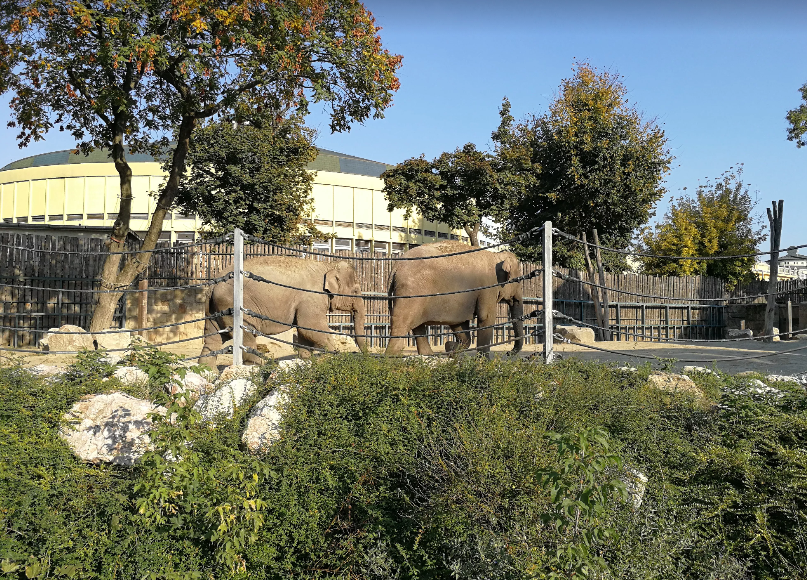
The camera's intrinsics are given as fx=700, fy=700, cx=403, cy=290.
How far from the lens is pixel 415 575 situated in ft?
15.8

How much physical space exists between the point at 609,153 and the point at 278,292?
14.4 metres

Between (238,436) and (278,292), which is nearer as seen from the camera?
(238,436)

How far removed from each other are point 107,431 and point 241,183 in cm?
1902

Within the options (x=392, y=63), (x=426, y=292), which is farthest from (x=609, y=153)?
(x=426, y=292)

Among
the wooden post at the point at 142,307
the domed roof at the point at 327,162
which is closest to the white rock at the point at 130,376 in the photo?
the wooden post at the point at 142,307

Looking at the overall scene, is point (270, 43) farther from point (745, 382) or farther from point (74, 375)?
point (745, 382)

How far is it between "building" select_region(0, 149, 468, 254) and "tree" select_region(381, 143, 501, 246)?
47.1 ft

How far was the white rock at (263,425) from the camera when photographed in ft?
19.5

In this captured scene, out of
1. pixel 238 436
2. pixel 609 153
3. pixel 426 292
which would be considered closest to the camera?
pixel 238 436

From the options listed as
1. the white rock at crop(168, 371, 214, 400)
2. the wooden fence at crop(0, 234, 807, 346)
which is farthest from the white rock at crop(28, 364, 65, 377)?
the wooden fence at crop(0, 234, 807, 346)

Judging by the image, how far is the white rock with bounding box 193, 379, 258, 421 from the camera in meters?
6.36

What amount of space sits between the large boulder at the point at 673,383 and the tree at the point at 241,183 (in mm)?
18014

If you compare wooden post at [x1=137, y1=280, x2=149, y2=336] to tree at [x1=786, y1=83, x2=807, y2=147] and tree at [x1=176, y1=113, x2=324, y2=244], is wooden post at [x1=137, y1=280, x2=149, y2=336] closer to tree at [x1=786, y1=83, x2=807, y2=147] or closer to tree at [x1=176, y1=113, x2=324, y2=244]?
tree at [x1=176, y1=113, x2=324, y2=244]

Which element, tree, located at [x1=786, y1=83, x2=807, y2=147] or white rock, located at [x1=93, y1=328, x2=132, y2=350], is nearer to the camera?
white rock, located at [x1=93, y1=328, x2=132, y2=350]
